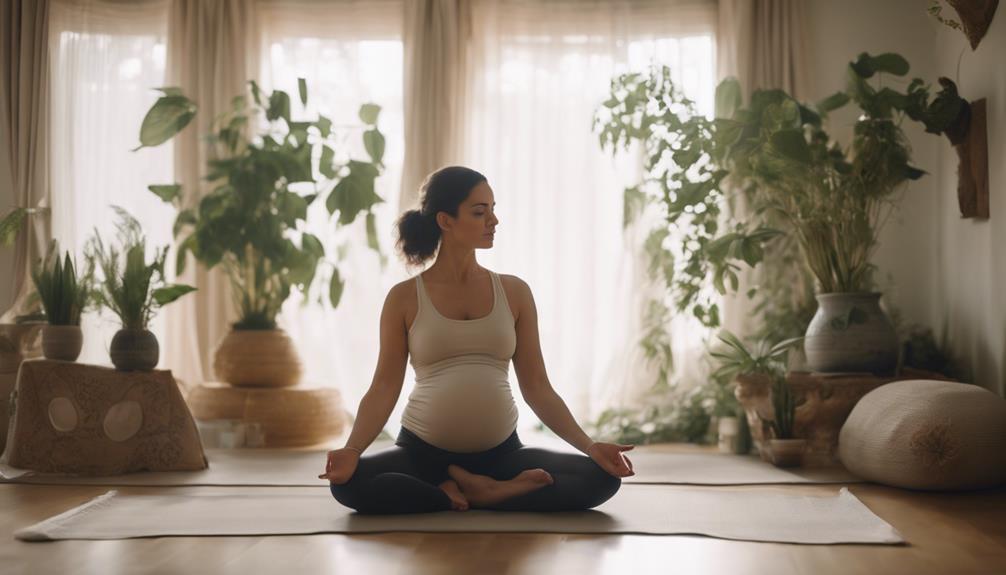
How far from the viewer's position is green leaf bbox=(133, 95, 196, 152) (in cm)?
462

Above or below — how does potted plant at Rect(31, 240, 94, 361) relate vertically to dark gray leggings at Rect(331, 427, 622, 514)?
above

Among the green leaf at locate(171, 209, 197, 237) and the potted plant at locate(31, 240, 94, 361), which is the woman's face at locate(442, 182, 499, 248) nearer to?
the potted plant at locate(31, 240, 94, 361)

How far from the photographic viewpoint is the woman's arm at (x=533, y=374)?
2764 millimetres

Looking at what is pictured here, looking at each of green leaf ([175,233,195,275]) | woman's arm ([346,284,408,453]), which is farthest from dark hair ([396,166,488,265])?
green leaf ([175,233,195,275])

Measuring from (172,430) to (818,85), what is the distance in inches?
137

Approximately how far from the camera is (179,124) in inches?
182

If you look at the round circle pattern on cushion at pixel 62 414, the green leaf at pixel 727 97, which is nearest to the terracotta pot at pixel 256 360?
the round circle pattern on cushion at pixel 62 414

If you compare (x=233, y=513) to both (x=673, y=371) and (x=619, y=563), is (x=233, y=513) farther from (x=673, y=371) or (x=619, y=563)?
(x=673, y=371)

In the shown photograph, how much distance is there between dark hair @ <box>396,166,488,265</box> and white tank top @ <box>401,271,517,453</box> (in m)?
0.14

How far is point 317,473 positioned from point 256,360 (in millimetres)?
1099

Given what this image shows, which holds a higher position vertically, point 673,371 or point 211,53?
point 211,53

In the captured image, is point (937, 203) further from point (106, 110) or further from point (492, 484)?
point (106, 110)

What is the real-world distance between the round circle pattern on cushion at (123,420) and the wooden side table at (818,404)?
2.24 metres

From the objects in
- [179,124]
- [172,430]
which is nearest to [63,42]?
[179,124]
